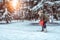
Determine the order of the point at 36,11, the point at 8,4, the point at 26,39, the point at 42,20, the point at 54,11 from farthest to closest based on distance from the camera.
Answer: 1. the point at 8,4
2. the point at 54,11
3. the point at 36,11
4. the point at 42,20
5. the point at 26,39

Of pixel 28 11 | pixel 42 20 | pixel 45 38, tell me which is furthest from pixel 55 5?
pixel 45 38

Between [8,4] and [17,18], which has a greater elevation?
[8,4]

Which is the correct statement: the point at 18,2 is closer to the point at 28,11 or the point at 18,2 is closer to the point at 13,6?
the point at 13,6

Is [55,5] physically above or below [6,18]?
above

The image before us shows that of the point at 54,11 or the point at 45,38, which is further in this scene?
the point at 54,11

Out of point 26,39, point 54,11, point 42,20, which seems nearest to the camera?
point 26,39

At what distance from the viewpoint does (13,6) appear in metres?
15.7

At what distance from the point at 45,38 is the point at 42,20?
1626 mm

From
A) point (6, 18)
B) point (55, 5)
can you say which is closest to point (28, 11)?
point (55, 5)

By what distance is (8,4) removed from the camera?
51.5ft

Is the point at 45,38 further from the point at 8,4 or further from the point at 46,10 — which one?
the point at 8,4

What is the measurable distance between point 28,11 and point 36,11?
1.72 ft

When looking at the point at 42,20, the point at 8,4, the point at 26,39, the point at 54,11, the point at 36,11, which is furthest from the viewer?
the point at 8,4

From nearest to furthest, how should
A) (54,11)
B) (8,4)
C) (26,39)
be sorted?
1. (26,39)
2. (54,11)
3. (8,4)
